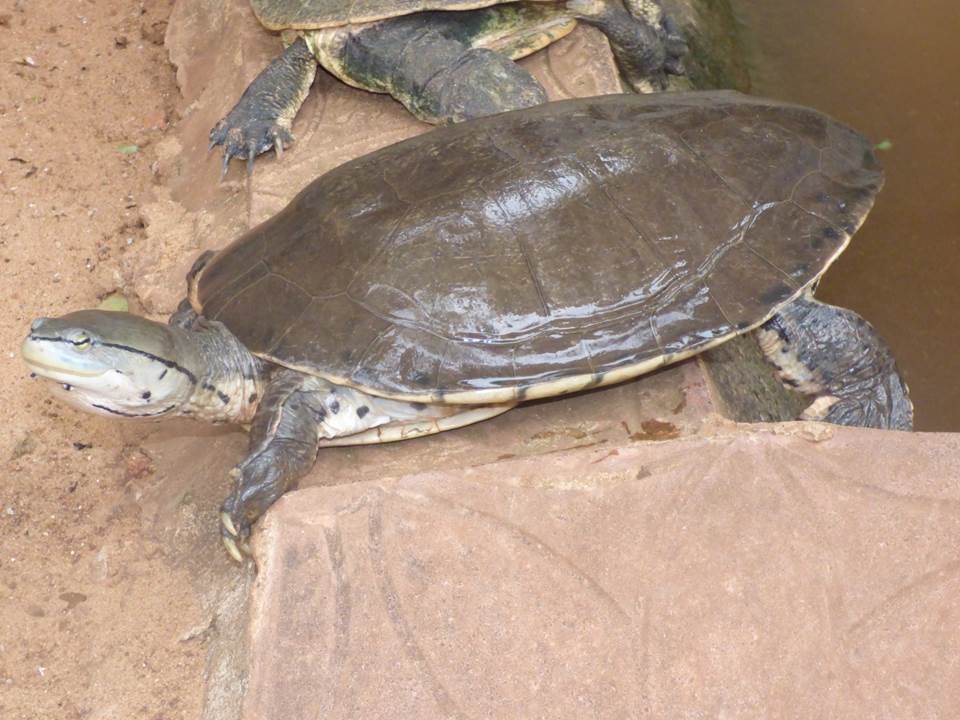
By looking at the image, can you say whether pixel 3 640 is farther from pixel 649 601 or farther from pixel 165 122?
pixel 165 122

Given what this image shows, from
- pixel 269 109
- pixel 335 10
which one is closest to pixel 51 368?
pixel 269 109

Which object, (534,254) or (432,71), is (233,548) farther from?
(432,71)

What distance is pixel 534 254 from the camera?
9.61 ft

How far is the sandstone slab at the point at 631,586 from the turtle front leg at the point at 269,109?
6.32ft

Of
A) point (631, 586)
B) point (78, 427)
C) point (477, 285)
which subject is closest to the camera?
point (631, 586)

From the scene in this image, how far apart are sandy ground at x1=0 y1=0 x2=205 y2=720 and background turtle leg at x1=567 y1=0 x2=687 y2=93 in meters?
2.13

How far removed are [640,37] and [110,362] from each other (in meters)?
3.04

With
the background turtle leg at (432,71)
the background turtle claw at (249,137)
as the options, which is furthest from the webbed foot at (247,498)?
the background turtle leg at (432,71)

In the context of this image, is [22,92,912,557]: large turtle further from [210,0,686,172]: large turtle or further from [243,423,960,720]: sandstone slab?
[210,0,686,172]: large turtle

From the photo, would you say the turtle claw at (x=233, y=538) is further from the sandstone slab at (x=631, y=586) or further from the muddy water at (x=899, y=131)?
the muddy water at (x=899, y=131)

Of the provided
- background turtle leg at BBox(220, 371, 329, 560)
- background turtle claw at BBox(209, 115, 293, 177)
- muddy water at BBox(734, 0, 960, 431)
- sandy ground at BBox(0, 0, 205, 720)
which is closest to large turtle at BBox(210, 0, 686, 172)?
background turtle claw at BBox(209, 115, 293, 177)

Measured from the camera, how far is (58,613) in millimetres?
3021

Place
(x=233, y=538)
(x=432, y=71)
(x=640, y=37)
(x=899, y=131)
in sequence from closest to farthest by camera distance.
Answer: (x=233, y=538) → (x=432, y=71) → (x=640, y=37) → (x=899, y=131)

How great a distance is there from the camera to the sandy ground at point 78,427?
9.27 feet
